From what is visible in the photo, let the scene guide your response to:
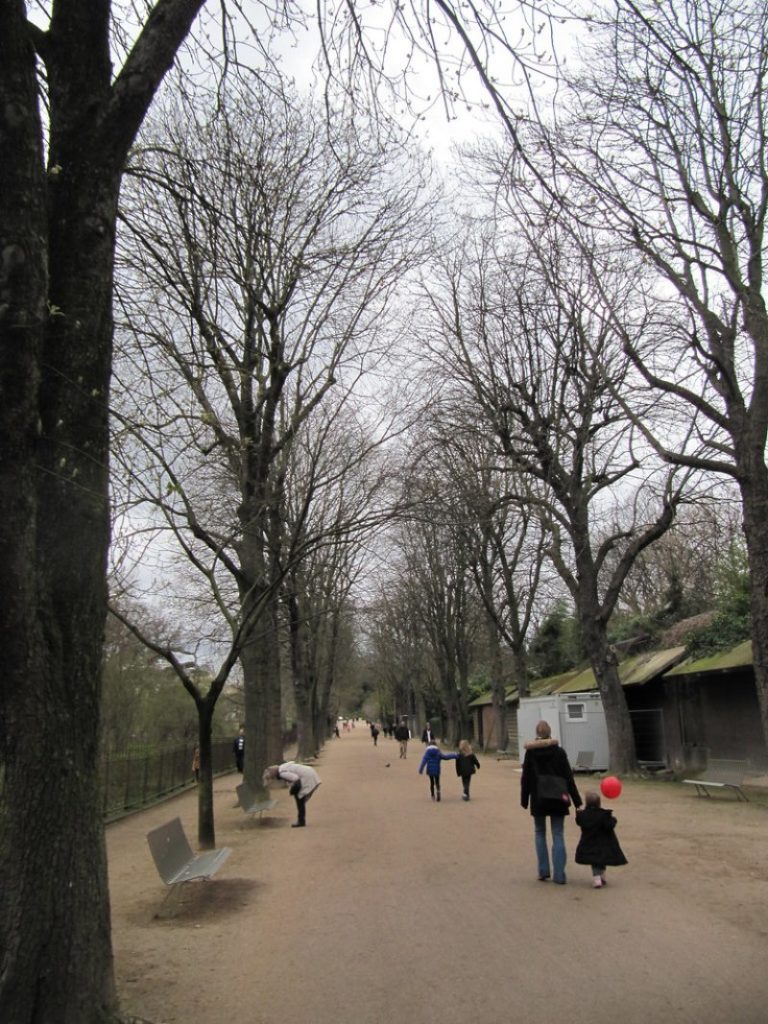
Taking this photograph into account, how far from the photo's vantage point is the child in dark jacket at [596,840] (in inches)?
324

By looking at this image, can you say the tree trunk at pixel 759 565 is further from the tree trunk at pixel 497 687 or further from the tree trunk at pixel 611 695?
the tree trunk at pixel 497 687

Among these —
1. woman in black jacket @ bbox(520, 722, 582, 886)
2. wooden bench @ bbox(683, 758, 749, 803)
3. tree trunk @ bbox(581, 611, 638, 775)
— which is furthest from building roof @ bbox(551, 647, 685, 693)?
woman in black jacket @ bbox(520, 722, 582, 886)

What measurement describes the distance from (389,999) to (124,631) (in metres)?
19.1

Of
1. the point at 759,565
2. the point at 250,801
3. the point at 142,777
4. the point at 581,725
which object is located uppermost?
the point at 759,565

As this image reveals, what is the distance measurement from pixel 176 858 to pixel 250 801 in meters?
7.27

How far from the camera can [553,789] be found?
337 inches

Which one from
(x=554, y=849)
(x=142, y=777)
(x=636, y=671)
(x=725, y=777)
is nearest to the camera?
(x=554, y=849)

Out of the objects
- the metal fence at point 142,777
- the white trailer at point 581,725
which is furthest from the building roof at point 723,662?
the metal fence at point 142,777

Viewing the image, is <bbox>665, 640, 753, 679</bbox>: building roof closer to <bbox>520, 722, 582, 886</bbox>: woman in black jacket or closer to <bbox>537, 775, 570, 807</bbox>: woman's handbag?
Answer: <bbox>520, 722, 582, 886</bbox>: woman in black jacket

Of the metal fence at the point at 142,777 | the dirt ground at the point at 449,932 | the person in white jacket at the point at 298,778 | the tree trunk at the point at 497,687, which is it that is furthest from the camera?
the tree trunk at the point at 497,687

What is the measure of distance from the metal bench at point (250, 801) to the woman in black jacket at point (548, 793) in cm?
773

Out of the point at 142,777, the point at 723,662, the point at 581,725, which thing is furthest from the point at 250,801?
the point at 581,725

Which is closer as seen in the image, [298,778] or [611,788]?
[611,788]

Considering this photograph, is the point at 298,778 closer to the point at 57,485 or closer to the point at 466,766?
the point at 466,766
